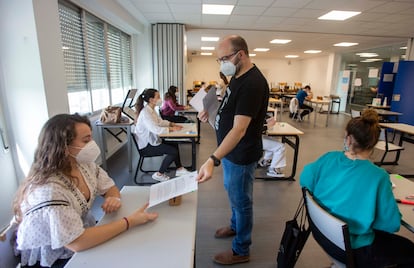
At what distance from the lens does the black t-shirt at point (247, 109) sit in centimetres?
139

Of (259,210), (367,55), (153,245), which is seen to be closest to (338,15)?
(259,210)

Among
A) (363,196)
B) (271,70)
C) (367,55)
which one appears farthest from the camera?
(271,70)

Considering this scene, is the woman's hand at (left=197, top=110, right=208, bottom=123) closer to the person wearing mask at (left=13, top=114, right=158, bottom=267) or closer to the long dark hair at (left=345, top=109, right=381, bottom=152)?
the person wearing mask at (left=13, top=114, right=158, bottom=267)

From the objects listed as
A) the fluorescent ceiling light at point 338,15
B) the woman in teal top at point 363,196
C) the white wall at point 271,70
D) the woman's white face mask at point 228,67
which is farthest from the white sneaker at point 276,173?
the white wall at point 271,70

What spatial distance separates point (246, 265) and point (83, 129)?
5.01 ft

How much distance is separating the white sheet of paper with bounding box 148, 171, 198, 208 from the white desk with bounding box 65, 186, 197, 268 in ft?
0.20

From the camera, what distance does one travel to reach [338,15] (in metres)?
4.69

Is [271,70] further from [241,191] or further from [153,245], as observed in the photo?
[153,245]

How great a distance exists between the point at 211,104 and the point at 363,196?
3.72 feet

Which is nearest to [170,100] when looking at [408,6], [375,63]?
[408,6]

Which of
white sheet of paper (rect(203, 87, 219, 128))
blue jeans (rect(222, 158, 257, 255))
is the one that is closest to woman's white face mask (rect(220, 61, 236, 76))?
white sheet of paper (rect(203, 87, 219, 128))

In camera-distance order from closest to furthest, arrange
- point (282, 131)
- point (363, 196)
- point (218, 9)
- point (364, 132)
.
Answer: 1. point (363, 196)
2. point (364, 132)
3. point (282, 131)
4. point (218, 9)

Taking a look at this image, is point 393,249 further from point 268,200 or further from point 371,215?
point 268,200

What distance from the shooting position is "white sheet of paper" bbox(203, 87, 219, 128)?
5.86ft
